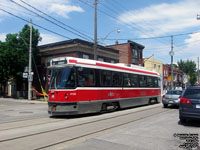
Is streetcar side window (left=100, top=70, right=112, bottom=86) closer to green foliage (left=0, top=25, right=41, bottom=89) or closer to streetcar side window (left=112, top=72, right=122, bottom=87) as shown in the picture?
streetcar side window (left=112, top=72, right=122, bottom=87)

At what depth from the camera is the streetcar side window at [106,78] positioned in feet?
41.1

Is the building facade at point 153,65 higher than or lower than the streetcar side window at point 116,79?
higher

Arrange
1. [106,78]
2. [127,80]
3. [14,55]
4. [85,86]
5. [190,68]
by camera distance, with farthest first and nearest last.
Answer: [190,68], [14,55], [127,80], [106,78], [85,86]

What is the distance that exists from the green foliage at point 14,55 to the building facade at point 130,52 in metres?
16.1

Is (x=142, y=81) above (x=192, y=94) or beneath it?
above

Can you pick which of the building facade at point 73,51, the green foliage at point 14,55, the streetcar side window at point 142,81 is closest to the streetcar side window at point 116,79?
the streetcar side window at point 142,81

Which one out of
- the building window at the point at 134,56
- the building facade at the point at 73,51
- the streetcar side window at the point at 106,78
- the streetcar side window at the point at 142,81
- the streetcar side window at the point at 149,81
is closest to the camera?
the streetcar side window at the point at 106,78

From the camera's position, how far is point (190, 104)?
8680mm

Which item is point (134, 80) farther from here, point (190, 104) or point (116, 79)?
point (190, 104)

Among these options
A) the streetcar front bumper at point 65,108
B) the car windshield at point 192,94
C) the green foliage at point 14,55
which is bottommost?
the streetcar front bumper at point 65,108

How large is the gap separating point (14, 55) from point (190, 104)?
2572 cm

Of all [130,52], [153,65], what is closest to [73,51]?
[130,52]

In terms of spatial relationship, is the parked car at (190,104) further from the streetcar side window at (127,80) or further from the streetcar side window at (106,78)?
the streetcar side window at (127,80)

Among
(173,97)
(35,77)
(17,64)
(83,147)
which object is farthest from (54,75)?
(35,77)
